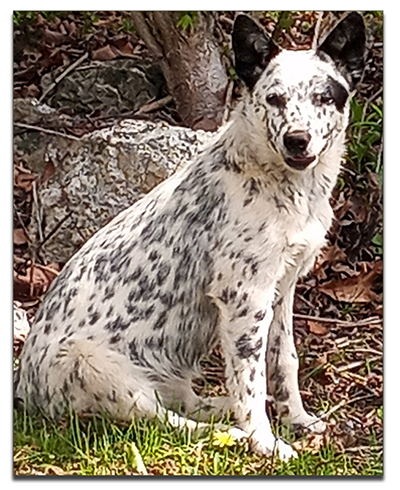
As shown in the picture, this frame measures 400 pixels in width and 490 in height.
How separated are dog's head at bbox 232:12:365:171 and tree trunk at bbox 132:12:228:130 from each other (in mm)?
300

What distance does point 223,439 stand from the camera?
2.61 m

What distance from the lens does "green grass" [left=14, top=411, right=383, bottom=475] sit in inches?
103

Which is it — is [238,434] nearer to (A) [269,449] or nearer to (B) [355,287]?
(A) [269,449]

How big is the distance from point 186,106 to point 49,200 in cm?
33

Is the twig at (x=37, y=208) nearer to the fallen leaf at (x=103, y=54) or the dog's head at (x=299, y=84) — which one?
the fallen leaf at (x=103, y=54)

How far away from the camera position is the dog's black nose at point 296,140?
253 centimetres

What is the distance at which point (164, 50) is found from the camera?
2965mm

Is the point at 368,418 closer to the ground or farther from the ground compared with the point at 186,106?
closer to the ground

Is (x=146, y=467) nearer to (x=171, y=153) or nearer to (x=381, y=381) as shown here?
(x=381, y=381)

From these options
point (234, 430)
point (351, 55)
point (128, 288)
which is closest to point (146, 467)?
point (234, 430)

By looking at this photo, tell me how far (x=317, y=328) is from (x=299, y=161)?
0.40 metres

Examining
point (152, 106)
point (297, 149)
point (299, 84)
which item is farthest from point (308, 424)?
point (152, 106)

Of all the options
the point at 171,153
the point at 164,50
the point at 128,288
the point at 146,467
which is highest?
the point at 164,50

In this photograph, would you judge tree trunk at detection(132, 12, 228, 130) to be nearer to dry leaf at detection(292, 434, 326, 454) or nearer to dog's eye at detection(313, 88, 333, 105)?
dog's eye at detection(313, 88, 333, 105)
